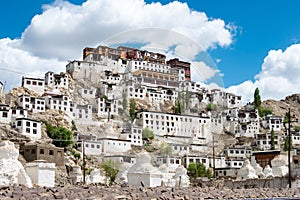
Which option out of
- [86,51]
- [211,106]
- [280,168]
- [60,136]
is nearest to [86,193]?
[280,168]

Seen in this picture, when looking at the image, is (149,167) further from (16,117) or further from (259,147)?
(259,147)

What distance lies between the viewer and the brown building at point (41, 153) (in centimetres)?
3541

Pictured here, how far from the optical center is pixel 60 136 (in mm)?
46719

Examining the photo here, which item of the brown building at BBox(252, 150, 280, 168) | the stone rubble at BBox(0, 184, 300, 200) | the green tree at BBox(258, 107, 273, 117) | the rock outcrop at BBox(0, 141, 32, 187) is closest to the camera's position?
the stone rubble at BBox(0, 184, 300, 200)

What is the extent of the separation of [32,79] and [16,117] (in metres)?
11.2

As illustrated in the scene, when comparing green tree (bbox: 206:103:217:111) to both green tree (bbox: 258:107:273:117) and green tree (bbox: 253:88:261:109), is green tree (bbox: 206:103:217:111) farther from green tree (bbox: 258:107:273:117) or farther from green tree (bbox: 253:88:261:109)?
green tree (bbox: 253:88:261:109)

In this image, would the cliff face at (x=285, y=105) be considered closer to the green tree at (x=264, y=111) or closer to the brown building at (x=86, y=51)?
the green tree at (x=264, y=111)

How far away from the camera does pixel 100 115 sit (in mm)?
57125

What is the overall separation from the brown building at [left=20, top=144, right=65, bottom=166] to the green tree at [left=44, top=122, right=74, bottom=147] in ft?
27.7

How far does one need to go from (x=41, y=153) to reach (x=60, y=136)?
11.1 metres

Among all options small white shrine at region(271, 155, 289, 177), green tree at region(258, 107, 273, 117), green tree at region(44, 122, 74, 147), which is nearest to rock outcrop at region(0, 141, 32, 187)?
small white shrine at region(271, 155, 289, 177)

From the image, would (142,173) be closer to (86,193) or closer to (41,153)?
(86,193)

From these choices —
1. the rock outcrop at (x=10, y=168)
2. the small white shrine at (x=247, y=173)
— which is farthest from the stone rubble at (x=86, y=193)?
the small white shrine at (x=247, y=173)

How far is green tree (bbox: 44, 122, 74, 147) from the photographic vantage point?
4599cm
